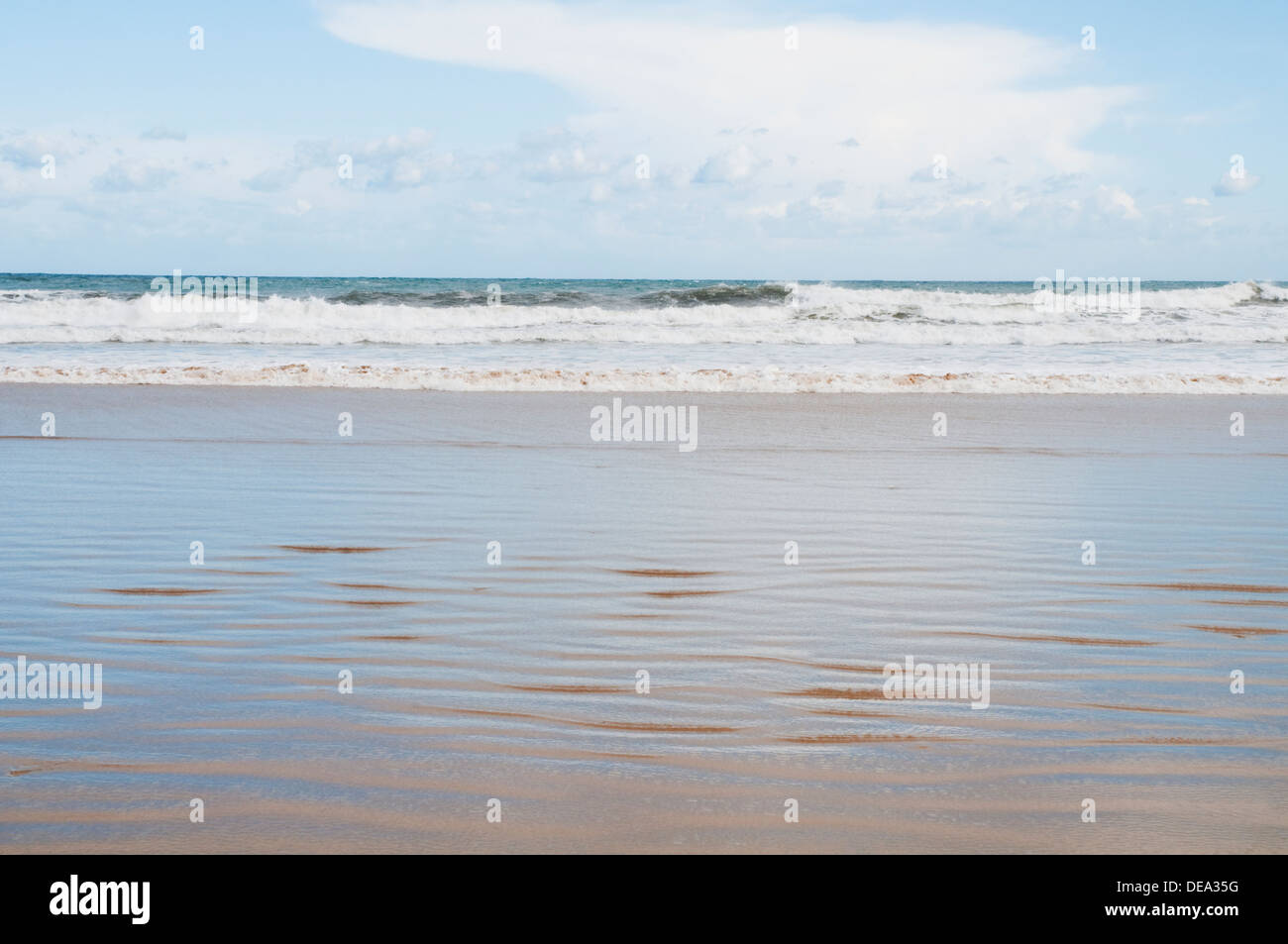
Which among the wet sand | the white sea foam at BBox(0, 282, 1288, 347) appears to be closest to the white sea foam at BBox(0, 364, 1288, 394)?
the white sea foam at BBox(0, 282, 1288, 347)

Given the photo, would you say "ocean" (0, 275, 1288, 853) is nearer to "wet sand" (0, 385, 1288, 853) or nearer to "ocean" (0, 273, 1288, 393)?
"wet sand" (0, 385, 1288, 853)

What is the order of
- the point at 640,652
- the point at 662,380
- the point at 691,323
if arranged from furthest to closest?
the point at 691,323, the point at 662,380, the point at 640,652

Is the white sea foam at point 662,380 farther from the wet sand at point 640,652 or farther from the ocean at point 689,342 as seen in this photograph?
the wet sand at point 640,652

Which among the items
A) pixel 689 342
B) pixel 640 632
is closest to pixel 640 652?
pixel 640 632

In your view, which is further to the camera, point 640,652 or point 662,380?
point 662,380

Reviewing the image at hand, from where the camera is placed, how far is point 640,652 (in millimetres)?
4613

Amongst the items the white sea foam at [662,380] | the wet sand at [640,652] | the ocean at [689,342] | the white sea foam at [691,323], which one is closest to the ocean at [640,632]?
the wet sand at [640,652]

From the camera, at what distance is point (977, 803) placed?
3219 millimetres

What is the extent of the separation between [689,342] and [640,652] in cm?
2172

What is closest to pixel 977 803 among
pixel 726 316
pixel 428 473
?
pixel 428 473

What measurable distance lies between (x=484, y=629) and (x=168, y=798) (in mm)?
1842

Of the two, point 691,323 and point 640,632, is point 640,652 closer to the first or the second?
point 640,632

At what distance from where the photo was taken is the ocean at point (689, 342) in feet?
58.1

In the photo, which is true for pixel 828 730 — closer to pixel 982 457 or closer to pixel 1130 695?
pixel 1130 695
